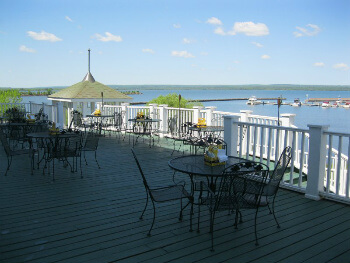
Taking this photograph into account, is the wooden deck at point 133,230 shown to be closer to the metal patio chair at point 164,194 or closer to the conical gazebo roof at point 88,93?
the metal patio chair at point 164,194

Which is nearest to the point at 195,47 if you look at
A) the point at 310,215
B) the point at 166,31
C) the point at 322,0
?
the point at 166,31

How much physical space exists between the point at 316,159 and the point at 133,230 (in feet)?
9.02

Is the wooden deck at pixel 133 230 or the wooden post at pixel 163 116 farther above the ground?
the wooden post at pixel 163 116

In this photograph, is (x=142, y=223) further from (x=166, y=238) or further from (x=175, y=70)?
(x=175, y=70)

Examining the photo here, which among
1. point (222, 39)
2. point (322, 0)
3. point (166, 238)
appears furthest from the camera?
point (222, 39)

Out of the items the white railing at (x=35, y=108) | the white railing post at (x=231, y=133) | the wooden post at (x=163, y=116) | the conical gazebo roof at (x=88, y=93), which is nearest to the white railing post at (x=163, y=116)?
the wooden post at (x=163, y=116)

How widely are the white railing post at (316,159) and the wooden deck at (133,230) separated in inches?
7.7

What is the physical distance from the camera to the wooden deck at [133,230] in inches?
120

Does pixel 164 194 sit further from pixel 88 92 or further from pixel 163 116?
pixel 88 92

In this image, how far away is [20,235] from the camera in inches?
136

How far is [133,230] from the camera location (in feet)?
11.8

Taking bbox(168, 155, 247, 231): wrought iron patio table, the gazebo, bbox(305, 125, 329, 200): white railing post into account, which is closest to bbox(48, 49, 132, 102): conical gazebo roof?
the gazebo

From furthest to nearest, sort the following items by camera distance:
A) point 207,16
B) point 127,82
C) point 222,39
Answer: point 127,82 < point 222,39 < point 207,16

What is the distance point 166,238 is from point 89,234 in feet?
2.64
